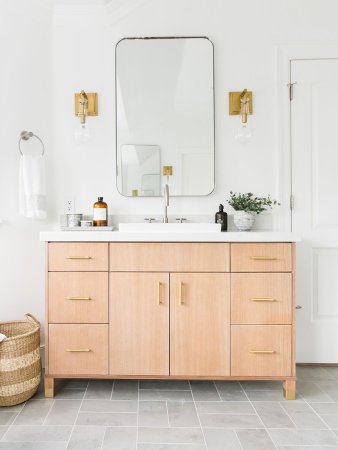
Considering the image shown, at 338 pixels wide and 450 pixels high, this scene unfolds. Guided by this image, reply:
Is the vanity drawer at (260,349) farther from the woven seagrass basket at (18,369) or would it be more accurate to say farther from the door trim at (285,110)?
the woven seagrass basket at (18,369)

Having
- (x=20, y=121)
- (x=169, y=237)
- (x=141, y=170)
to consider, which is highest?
(x=20, y=121)

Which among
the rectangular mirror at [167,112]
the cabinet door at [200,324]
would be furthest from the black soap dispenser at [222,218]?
the cabinet door at [200,324]

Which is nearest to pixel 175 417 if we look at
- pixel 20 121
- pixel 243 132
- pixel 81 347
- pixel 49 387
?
pixel 81 347

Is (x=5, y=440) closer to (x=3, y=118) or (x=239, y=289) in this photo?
(x=239, y=289)

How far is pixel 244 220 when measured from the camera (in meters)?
2.32

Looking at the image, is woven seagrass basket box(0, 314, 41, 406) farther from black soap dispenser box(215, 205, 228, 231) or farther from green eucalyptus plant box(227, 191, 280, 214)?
green eucalyptus plant box(227, 191, 280, 214)

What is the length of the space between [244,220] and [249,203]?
12 cm

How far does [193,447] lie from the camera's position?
1587 millimetres

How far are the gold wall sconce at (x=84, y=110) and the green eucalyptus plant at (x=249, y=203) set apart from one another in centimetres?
105

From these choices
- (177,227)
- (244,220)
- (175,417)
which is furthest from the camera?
(244,220)

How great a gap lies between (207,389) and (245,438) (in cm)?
50

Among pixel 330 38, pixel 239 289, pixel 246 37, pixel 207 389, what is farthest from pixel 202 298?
pixel 330 38

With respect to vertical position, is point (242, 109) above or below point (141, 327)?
above

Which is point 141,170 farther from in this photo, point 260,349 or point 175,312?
point 260,349
